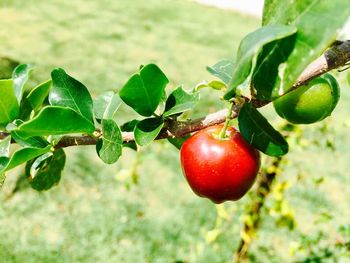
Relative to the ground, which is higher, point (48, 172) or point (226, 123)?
point (226, 123)

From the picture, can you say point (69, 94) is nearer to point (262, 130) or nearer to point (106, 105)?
point (106, 105)

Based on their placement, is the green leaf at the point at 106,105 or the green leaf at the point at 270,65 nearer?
the green leaf at the point at 270,65

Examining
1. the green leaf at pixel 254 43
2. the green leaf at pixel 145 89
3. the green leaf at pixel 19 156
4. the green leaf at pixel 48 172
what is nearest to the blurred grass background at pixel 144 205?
the green leaf at pixel 48 172

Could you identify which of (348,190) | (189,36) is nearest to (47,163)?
(348,190)

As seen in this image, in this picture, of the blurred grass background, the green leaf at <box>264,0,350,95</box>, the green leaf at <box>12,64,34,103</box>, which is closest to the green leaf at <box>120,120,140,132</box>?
the green leaf at <box>12,64,34,103</box>

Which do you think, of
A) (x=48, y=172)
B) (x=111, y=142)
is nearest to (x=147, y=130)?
(x=111, y=142)

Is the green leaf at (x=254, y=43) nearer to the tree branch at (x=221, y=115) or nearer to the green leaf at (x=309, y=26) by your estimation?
the green leaf at (x=309, y=26)
